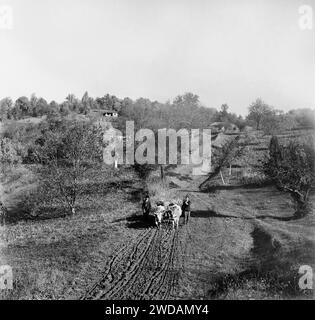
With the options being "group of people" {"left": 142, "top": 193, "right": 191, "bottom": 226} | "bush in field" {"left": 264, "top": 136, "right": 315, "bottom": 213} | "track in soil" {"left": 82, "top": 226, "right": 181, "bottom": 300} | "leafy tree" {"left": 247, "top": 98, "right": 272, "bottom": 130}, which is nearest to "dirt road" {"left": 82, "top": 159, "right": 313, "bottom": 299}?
"track in soil" {"left": 82, "top": 226, "right": 181, "bottom": 300}

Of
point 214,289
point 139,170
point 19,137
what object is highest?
point 19,137

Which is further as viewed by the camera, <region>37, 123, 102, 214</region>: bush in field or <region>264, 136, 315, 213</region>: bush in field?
<region>37, 123, 102, 214</region>: bush in field

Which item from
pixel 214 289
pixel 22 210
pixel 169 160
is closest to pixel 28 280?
pixel 214 289

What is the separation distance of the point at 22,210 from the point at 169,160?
21532mm

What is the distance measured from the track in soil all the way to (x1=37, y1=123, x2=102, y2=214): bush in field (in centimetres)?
1365

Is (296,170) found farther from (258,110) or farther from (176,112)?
(258,110)

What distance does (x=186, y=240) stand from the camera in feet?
91.6

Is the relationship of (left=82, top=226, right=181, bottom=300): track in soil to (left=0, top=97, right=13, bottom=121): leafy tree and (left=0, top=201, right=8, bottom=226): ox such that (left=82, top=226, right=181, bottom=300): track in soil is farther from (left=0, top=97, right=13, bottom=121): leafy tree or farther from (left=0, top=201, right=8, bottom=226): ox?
(left=0, top=97, right=13, bottom=121): leafy tree

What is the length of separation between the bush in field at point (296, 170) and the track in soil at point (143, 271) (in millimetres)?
11938

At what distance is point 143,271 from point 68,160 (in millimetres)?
20719

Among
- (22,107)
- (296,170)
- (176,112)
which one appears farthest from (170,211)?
(22,107)

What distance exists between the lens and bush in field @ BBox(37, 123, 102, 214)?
3972 centimetres

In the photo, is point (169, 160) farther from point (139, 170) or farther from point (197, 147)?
point (197, 147)

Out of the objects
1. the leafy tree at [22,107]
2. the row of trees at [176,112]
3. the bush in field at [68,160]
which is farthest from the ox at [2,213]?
the leafy tree at [22,107]
